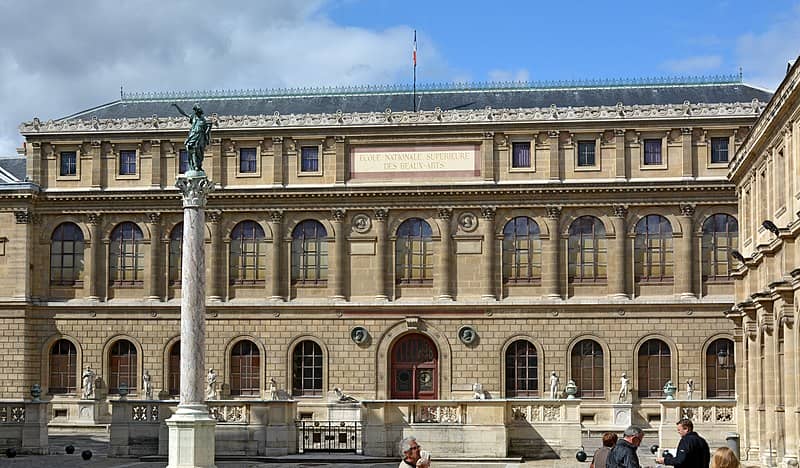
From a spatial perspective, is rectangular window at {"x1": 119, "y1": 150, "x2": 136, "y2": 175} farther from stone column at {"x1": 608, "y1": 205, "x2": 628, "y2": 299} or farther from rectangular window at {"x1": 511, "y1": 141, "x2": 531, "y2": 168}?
stone column at {"x1": 608, "y1": 205, "x2": 628, "y2": 299}

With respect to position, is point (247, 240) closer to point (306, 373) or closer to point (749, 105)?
point (306, 373)

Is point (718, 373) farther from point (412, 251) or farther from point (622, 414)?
point (412, 251)

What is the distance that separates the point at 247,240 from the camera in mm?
61406

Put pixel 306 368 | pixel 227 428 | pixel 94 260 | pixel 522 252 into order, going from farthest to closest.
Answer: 1. pixel 94 260
2. pixel 306 368
3. pixel 522 252
4. pixel 227 428

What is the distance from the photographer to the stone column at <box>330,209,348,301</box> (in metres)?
60.3

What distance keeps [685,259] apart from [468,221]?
31.1 ft

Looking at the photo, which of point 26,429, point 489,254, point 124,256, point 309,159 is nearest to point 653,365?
point 489,254

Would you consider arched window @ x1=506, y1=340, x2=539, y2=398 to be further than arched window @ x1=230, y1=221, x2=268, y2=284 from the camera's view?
No

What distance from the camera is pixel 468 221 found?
60.0 m

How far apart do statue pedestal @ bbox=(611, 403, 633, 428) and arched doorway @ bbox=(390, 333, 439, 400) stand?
7.85 m

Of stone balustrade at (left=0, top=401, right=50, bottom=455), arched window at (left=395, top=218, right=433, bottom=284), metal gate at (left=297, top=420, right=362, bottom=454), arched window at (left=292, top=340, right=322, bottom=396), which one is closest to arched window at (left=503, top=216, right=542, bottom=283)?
arched window at (left=395, top=218, right=433, bottom=284)

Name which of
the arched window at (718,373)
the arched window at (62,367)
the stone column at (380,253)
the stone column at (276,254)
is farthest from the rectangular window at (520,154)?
the arched window at (62,367)

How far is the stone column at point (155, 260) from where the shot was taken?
61656 mm

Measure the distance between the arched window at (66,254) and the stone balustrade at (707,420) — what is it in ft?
96.2
